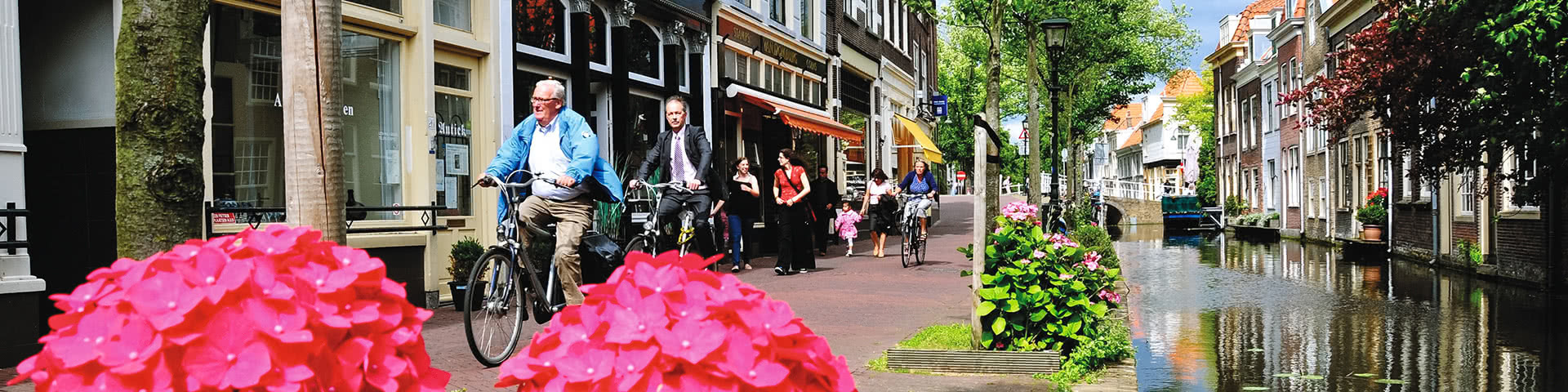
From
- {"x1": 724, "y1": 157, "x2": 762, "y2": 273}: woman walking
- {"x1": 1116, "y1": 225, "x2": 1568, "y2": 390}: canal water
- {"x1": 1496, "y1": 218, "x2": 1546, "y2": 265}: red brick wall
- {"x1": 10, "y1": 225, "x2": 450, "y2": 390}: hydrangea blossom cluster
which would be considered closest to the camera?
{"x1": 10, "y1": 225, "x2": 450, "y2": 390}: hydrangea blossom cluster

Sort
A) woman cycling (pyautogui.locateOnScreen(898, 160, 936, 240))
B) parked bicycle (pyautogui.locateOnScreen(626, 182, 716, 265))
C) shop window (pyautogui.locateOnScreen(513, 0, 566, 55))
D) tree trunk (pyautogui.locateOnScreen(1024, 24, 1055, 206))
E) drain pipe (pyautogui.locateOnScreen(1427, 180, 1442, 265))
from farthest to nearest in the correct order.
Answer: drain pipe (pyautogui.locateOnScreen(1427, 180, 1442, 265)), tree trunk (pyautogui.locateOnScreen(1024, 24, 1055, 206)), woman cycling (pyautogui.locateOnScreen(898, 160, 936, 240)), shop window (pyautogui.locateOnScreen(513, 0, 566, 55)), parked bicycle (pyautogui.locateOnScreen(626, 182, 716, 265))

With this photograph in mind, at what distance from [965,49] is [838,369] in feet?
171

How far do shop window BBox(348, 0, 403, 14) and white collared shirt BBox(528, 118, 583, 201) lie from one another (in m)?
3.59

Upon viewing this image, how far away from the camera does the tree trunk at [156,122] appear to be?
320 cm

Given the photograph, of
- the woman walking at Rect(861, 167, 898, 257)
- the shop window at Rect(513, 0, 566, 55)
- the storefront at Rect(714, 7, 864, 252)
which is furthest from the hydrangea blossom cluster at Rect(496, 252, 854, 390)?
the storefront at Rect(714, 7, 864, 252)

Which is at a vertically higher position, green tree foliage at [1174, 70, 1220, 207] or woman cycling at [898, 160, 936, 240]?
green tree foliage at [1174, 70, 1220, 207]

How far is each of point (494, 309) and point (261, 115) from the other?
12.5ft

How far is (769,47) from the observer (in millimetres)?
21594

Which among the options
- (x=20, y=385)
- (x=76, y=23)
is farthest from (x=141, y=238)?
(x=76, y=23)

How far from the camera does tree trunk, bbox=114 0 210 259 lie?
3197mm

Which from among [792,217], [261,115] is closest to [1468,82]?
[792,217]

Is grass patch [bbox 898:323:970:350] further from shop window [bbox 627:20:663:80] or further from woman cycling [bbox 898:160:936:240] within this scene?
shop window [bbox 627:20:663:80]

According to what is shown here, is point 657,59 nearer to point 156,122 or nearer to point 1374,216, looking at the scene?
point 156,122

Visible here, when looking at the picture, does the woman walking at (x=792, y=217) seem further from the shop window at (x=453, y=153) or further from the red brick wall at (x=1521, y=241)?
the red brick wall at (x=1521, y=241)
